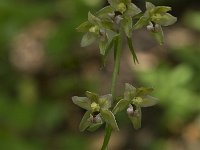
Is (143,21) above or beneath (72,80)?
above

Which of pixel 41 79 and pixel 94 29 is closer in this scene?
pixel 94 29

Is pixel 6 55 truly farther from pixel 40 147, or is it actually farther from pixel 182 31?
pixel 182 31

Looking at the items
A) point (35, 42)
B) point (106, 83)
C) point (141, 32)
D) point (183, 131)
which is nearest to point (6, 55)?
point (35, 42)

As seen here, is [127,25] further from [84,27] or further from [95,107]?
[95,107]

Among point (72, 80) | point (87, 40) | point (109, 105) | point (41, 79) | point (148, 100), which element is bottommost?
point (41, 79)

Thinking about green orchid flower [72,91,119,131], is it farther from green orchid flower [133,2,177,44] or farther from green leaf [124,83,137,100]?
green orchid flower [133,2,177,44]

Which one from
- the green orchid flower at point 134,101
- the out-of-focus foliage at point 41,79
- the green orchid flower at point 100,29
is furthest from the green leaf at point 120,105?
the out-of-focus foliage at point 41,79

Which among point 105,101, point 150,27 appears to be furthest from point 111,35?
point 105,101

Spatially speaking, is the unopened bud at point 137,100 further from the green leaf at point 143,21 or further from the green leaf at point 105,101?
the green leaf at point 143,21
